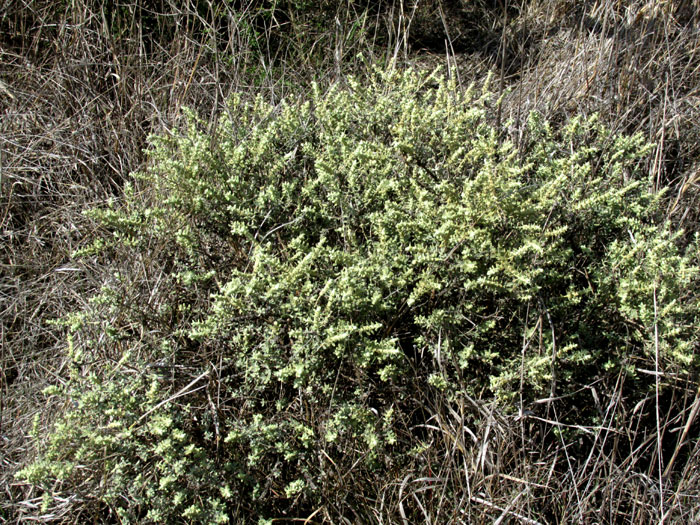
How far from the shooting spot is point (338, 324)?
211 centimetres

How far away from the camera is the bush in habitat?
2053 mm

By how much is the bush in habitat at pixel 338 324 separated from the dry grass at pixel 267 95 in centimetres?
13

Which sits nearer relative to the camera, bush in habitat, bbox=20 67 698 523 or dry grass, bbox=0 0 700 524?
bush in habitat, bbox=20 67 698 523

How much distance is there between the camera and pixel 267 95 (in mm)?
3266

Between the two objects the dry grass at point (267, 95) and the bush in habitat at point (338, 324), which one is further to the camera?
the dry grass at point (267, 95)

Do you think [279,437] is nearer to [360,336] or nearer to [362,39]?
[360,336]

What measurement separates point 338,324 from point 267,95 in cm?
162

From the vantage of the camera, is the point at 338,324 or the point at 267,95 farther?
the point at 267,95

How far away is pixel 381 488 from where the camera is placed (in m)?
2.05

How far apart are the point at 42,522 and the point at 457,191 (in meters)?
1.90

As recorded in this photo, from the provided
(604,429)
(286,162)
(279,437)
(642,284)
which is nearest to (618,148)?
(642,284)

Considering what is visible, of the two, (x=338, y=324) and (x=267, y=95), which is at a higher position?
(x=267, y=95)

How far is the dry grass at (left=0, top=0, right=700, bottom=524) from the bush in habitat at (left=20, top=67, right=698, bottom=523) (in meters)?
0.13

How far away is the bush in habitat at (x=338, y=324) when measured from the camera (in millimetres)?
2053
